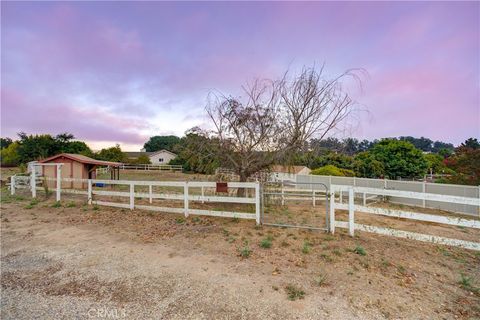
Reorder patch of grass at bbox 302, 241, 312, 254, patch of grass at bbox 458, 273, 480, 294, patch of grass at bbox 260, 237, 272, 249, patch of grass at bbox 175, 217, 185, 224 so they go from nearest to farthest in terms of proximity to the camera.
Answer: patch of grass at bbox 458, 273, 480, 294
patch of grass at bbox 302, 241, 312, 254
patch of grass at bbox 260, 237, 272, 249
patch of grass at bbox 175, 217, 185, 224

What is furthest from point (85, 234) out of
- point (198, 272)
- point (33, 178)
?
point (33, 178)

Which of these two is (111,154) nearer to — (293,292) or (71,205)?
(71,205)

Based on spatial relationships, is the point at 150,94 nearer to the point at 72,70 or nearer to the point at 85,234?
the point at 72,70

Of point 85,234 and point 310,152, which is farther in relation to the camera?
point 310,152

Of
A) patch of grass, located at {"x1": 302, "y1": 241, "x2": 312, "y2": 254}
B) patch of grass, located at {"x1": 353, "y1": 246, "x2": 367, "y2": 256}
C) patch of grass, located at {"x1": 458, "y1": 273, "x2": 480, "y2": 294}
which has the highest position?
patch of grass, located at {"x1": 353, "y1": 246, "x2": 367, "y2": 256}

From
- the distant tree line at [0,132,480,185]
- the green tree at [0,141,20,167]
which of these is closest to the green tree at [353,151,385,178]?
the distant tree line at [0,132,480,185]

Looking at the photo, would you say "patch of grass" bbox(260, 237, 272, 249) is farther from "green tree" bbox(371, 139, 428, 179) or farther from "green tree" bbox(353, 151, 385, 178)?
"green tree" bbox(371, 139, 428, 179)

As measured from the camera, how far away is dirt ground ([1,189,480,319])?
290 centimetres

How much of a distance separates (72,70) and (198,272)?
12345 millimetres

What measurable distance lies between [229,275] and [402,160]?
34.8 metres

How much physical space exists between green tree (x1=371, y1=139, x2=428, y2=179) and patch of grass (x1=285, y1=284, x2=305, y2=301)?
34358mm

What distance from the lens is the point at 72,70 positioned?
11500 mm

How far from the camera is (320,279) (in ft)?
11.8

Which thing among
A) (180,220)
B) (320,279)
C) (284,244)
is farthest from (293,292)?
(180,220)
